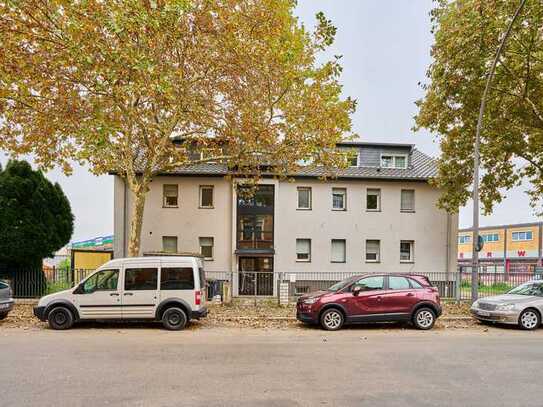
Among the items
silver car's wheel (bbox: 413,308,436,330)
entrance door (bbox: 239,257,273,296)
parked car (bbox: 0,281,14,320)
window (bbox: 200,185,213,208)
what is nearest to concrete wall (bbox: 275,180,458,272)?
entrance door (bbox: 239,257,273,296)

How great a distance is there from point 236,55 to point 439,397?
1128 cm

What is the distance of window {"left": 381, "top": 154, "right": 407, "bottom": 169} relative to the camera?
80.2 feet

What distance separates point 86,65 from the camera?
36.6 ft

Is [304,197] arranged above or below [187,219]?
above

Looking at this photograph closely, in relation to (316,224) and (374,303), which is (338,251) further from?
(374,303)

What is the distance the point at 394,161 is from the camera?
24516 mm

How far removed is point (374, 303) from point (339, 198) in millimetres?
13340

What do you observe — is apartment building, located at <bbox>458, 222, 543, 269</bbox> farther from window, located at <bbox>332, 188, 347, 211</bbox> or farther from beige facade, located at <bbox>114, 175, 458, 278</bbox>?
window, located at <bbox>332, 188, 347, 211</bbox>

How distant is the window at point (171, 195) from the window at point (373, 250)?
11.8 meters

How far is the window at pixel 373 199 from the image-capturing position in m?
23.5

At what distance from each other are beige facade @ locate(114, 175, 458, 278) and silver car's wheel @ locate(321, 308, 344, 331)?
12.4 metres

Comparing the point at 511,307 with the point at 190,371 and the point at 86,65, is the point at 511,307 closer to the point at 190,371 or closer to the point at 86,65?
the point at 190,371

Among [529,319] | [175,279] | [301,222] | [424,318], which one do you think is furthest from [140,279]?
[301,222]

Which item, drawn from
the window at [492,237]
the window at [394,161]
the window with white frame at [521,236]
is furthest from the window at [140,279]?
the window at [492,237]
